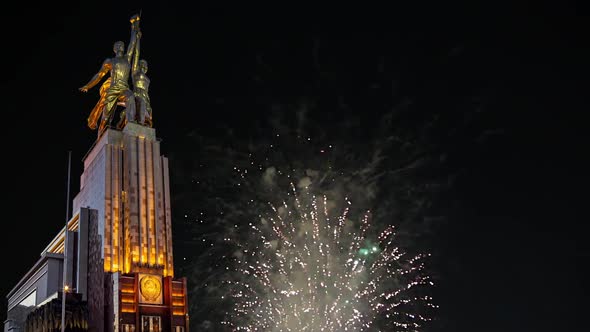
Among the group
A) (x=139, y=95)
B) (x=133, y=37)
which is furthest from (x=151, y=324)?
(x=133, y=37)

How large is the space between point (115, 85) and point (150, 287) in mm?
17694

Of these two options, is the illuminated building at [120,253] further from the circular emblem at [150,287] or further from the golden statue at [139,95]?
the golden statue at [139,95]

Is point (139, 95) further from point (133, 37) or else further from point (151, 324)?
point (151, 324)

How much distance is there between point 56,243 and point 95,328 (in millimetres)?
12602

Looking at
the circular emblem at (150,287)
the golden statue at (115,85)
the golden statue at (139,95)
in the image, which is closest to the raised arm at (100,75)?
the golden statue at (115,85)

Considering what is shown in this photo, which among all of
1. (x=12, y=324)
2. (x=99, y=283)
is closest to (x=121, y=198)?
(x=99, y=283)

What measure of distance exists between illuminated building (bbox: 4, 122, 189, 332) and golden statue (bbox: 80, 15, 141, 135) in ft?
8.21

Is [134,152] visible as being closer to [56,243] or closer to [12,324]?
[56,243]

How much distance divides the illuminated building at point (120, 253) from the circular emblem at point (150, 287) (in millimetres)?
68

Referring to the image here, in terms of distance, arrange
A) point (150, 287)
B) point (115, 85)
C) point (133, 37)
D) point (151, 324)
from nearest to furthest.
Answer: point (151, 324) < point (150, 287) < point (115, 85) < point (133, 37)

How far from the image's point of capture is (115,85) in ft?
169

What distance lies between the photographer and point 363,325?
2067 inches

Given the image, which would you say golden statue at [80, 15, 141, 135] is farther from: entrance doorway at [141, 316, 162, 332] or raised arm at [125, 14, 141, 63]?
entrance doorway at [141, 316, 162, 332]

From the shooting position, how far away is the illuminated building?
41.6 metres
